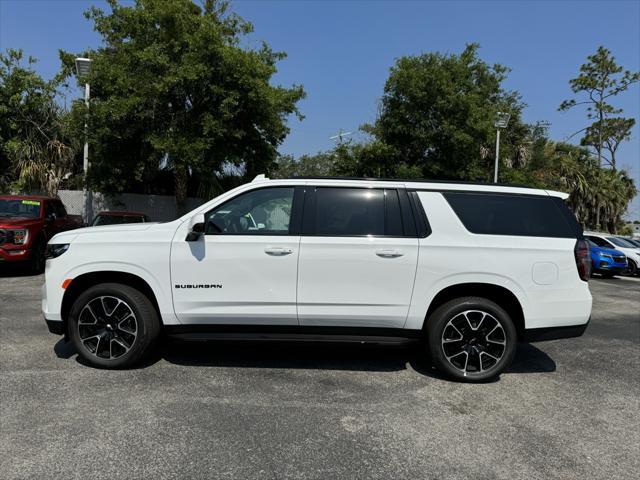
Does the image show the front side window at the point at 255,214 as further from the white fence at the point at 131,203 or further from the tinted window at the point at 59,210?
the white fence at the point at 131,203

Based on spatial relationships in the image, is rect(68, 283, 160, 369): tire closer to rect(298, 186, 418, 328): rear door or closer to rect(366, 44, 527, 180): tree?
rect(298, 186, 418, 328): rear door

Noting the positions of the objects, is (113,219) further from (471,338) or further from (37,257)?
(471,338)

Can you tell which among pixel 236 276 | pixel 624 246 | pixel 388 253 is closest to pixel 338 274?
pixel 388 253

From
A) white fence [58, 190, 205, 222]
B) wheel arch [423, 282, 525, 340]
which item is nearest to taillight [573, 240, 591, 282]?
wheel arch [423, 282, 525, 340]

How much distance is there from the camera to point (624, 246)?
17594mm

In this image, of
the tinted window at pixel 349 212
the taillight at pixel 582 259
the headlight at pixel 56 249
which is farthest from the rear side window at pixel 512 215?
the headlight at pixel 56 249

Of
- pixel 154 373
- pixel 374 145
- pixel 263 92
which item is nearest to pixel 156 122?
pixel 263 92

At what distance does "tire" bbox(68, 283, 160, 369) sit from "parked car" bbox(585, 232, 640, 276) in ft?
57.2

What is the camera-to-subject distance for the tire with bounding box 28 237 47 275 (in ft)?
35.0

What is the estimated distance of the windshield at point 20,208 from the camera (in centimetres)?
1105

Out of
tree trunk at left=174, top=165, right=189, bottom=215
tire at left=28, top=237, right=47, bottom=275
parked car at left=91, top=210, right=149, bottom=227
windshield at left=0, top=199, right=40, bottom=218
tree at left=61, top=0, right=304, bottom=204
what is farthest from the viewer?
tree trunk at left=174, top=165, right=189, bottom=215

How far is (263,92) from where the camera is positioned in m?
14.3

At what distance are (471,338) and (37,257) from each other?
397 inches

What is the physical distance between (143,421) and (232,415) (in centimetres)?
66
